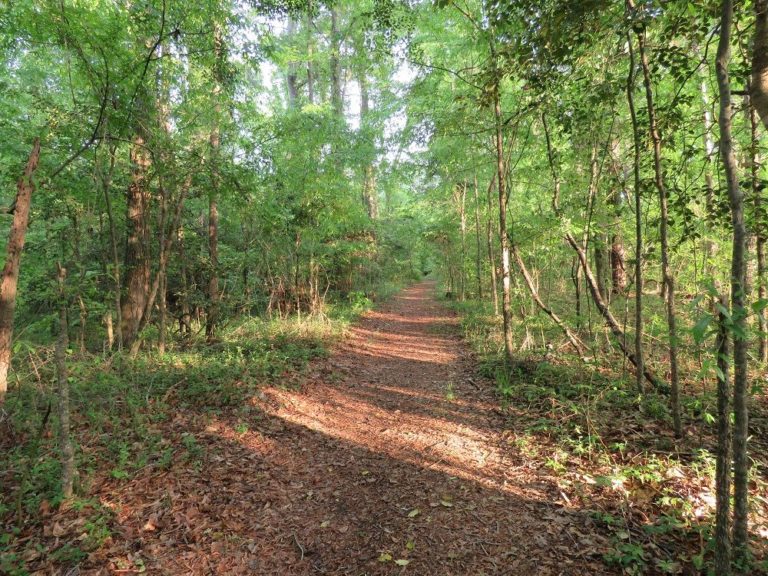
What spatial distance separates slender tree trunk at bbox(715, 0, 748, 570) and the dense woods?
0.05 ft

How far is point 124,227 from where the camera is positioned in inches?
313

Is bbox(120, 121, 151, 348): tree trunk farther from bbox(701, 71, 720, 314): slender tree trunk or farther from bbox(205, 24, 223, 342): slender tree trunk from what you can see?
bbox(701, 71, 720, 314): slender tree trunk

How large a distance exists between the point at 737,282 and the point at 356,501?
135 inches

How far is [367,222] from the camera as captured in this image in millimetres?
11906

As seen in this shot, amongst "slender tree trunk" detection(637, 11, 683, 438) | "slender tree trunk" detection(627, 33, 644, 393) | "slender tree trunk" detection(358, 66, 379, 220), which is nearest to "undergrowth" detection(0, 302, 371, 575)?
"slender tree trunk" detection(627, 33, 644, 393)

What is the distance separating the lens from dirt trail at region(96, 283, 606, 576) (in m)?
2.91

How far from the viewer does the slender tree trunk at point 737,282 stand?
86.0 inches

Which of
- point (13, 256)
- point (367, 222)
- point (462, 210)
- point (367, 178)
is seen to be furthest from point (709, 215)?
point (367, 178)

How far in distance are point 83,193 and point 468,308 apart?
11.8 metres

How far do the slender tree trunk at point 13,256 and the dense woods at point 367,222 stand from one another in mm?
18

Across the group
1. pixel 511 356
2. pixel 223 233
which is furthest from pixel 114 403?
pixel 223 233

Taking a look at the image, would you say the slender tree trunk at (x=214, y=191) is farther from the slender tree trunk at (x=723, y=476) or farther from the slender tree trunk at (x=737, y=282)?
the slender tree trunk at (x=723, y=476)

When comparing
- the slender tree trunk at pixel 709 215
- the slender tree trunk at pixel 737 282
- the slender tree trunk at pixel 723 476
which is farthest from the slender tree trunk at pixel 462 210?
the slender tree trunk at pixel 723 476

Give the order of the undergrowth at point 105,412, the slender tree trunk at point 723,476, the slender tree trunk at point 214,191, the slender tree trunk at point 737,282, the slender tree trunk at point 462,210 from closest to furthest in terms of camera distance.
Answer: the slender tree trunk at point 737,282 → the slender tree trunk at point 723,476 → the undergrowth at point 105,412 → the slender tree trunk at point 214,191 → the slender tree trunk at point 462,210
